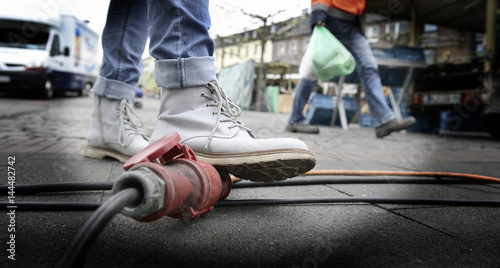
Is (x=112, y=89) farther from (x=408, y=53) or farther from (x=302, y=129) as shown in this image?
(x=408, y=53)

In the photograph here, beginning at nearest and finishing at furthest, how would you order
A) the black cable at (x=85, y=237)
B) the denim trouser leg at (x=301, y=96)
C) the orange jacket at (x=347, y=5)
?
the black cable at (x=85, y=237) < the orange jacket at (x=347, y=5) < the denim trouser leg at (x=301, y=96)

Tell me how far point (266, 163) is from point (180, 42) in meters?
0.48

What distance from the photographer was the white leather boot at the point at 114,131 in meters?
1.65

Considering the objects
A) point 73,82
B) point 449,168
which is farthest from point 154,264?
point 73,82

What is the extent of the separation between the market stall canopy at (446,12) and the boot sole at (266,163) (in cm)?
529

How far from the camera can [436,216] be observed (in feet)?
3.49

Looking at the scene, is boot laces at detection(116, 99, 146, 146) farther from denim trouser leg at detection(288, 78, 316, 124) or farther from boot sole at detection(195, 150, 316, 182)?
denim trouser leg at detection(288, 78, 316, 124)

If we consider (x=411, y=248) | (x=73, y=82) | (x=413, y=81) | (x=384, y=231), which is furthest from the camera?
(x=73, y=82)

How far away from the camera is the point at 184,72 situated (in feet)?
3.69

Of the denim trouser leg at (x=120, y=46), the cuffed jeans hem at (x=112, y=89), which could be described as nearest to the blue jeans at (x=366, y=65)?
A: the denim trouser leg at (x=120, y=46)

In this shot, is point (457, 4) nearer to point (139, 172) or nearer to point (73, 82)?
point (139, 172)

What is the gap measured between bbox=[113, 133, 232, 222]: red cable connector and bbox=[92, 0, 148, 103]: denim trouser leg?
1002 mm

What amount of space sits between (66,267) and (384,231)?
73 cm

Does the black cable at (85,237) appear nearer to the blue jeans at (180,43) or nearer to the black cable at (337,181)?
the blue jeans at (180,43)
